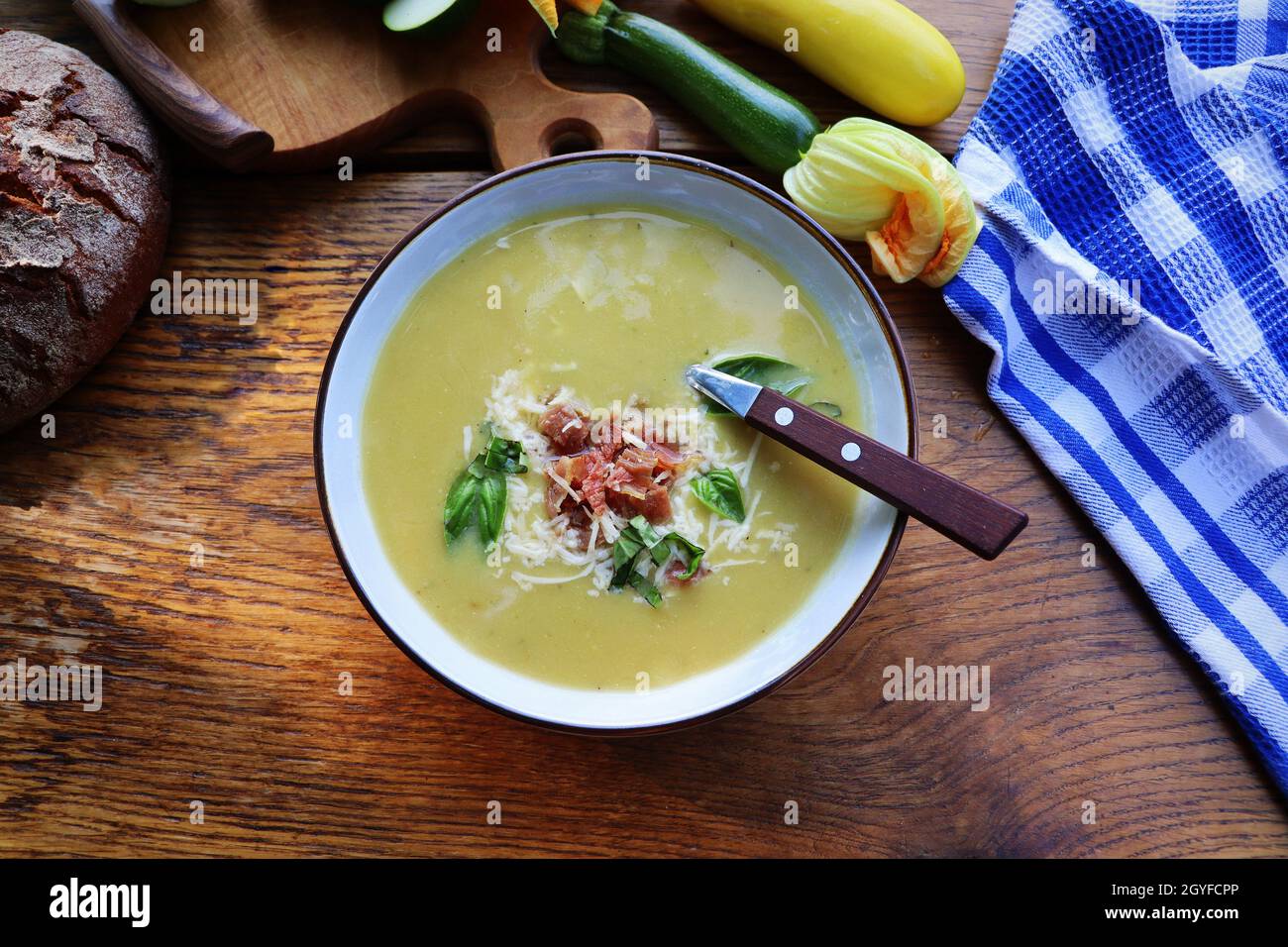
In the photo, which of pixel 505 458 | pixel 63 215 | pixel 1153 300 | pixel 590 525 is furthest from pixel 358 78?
pixel 1153 300

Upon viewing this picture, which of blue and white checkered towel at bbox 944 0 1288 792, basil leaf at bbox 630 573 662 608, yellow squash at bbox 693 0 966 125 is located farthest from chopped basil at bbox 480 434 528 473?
yellow squash at bbox 693 0 966 125

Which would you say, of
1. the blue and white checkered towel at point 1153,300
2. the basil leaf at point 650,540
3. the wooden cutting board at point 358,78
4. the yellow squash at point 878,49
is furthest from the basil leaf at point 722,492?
the yellow squash at point 878,49

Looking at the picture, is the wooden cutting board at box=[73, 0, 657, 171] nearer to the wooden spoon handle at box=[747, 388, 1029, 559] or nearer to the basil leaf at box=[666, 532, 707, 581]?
the wooden spoon handle at box=[747, 388, 1029, 559]

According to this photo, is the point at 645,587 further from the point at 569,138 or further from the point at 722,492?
the point at 569,138

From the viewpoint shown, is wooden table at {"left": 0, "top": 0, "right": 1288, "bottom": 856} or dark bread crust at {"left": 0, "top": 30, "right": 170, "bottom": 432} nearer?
dark bread crust at {"left": 0, "top": 30, "right": 170, "bottom": 432}

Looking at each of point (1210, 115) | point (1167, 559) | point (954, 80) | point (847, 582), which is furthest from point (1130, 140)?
point (847, 582)

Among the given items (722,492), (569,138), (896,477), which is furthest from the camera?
(569,138)
